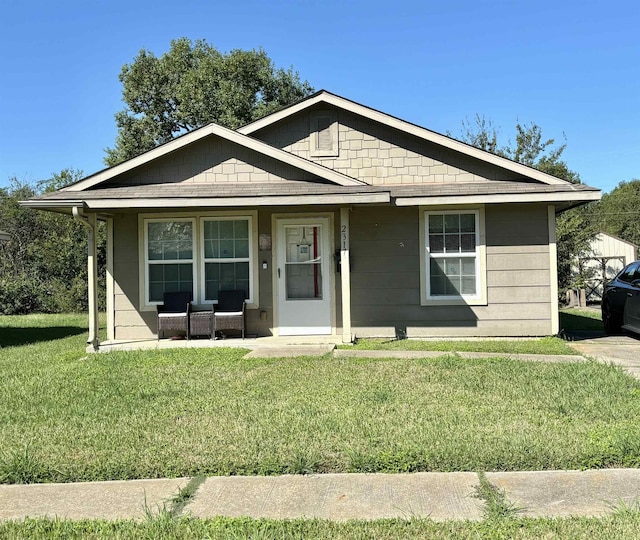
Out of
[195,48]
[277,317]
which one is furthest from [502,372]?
[195,48]

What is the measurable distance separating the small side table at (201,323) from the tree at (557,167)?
44.8ft

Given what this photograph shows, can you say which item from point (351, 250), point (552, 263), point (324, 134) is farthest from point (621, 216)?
point (351, 250)

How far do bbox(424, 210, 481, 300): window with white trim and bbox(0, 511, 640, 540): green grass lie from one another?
23.0 feet

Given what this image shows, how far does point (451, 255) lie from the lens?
Answer: 996cm

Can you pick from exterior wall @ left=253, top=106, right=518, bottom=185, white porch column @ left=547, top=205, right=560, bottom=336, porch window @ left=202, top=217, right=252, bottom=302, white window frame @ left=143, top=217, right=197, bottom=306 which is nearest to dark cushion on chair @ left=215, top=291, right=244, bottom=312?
porch window @ left=202, top=217, right=252, bottom=302

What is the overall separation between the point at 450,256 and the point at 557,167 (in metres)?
15.7

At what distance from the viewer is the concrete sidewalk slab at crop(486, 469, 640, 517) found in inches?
125

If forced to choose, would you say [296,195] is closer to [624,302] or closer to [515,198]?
[515,198]

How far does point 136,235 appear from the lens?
10.1 m

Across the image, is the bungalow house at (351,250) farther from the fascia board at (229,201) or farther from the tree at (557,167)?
the tree at (557,167)

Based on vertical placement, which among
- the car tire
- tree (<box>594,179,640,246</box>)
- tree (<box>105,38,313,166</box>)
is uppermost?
tree (<box>105,38,313,166</box>)

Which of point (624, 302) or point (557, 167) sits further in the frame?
point (557, 167)

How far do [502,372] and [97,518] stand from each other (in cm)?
489

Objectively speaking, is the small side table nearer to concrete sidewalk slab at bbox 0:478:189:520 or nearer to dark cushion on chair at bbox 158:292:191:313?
dark cushion on chair at bbox 158:292:191:313
